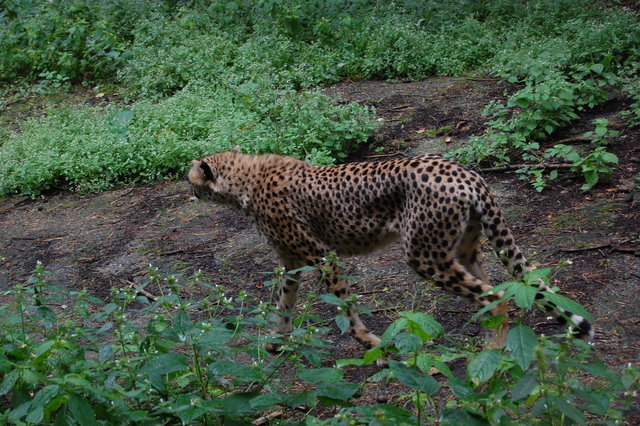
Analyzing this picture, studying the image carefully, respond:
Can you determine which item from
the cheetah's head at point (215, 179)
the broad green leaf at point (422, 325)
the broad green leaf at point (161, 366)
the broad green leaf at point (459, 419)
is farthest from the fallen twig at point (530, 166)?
the broad green leaf at point (161, 366)

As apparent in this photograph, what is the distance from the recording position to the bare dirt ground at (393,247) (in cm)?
574

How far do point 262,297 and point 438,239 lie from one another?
2.14m

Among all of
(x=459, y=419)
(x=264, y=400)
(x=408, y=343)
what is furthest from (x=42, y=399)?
(x=459, y=419)

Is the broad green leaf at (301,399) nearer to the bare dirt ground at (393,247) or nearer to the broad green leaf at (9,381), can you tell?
the broad green leaf at (9,381)

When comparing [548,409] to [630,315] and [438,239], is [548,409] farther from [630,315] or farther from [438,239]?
[630,315]

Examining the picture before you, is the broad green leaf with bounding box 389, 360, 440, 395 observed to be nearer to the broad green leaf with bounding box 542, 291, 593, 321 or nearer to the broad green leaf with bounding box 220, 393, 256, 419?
the broad green leaf with bounding box 542, 291, 593, 321

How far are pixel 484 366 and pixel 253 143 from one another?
6.07 m

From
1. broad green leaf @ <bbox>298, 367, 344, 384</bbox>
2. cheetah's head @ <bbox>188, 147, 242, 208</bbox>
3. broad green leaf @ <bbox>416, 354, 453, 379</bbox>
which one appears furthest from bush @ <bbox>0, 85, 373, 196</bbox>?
broad green leaf @ <bbox>416, 354, 453, 379</bbox>

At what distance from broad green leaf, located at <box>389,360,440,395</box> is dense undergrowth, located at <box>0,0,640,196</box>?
4617 millimetres

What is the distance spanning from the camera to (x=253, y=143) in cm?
887

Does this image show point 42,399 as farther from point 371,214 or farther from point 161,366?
point 371,214

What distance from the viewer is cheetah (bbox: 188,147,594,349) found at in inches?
195

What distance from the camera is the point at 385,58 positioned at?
11.4m

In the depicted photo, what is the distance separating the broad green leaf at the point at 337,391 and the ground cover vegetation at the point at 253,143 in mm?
10
